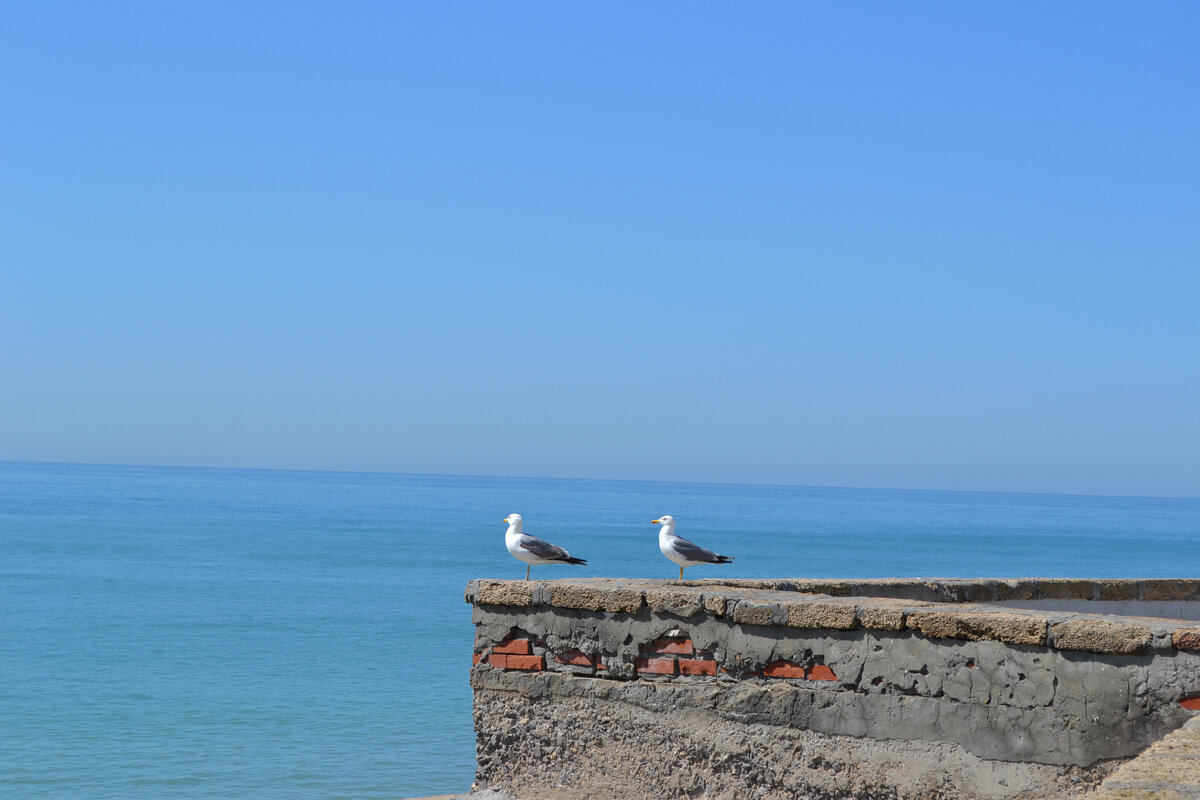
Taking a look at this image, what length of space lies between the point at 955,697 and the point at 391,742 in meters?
12.5

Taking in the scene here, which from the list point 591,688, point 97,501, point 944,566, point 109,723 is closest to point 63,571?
point 109,723

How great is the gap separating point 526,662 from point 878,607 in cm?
199

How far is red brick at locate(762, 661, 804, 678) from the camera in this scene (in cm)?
589

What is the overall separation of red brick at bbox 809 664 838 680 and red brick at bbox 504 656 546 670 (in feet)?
4.94

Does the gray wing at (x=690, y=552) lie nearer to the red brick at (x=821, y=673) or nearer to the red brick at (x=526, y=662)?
the red brick at (x=526, y=662)

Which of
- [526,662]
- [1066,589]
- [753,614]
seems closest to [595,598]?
[526,662]

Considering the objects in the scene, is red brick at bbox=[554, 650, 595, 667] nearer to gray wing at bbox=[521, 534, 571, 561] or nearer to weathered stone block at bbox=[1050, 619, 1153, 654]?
gray wing at bbox=[521, 534, 571, 561]

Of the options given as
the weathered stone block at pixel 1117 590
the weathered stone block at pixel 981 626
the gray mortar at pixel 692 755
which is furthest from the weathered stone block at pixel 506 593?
the weathered stone block at pixel 1117 590

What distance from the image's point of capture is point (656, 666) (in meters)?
6.25

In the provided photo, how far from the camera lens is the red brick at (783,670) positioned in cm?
589

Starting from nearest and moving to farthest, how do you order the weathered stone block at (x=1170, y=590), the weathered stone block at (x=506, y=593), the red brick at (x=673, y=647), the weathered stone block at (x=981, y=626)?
the weathered stone block at (x=981, y=626), the red brick at (x=673, y=647), the weathered stone block at (x=506, y=593), the weathered stone block at (x=1170, y=590)

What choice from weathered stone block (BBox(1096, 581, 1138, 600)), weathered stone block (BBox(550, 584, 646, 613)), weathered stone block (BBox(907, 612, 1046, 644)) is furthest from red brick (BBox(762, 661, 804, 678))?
weathered stone block (BBox(1096, 581, 1138, 600))

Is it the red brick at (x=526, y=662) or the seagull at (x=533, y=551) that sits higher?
the seagull at (x=533, y=551)

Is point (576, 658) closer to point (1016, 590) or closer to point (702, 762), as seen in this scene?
point (702, 762)
